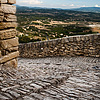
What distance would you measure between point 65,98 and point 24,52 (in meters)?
7.33

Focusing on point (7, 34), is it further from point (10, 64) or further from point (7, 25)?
point (10, 64)

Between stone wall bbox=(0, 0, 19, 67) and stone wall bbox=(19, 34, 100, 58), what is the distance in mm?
3773

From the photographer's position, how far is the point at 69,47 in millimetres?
8164

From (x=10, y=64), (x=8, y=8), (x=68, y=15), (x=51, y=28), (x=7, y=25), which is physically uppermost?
(x=68, y=15)

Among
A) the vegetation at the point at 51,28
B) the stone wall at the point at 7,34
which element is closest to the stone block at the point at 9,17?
the stone wall at the point at 7,34

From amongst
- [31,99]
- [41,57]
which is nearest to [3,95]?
[31,99]

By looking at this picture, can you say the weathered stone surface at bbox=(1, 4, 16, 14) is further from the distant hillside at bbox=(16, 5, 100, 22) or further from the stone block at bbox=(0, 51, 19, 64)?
the distant hillside at bbox=(16, 5, 100, 22)

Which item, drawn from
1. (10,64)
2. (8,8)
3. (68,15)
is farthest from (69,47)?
(68,15)

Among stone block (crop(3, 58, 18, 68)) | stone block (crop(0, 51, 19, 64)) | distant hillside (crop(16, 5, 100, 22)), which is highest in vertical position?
distant hillside (crop(16, 5, 100, 22))

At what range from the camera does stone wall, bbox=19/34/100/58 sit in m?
7.77

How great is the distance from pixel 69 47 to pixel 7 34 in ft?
14.1

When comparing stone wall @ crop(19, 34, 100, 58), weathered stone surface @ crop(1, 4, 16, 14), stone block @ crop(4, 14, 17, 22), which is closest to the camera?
weathered stone surface @ crop(1, 4, 16, 14)

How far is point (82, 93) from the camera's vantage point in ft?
9.18

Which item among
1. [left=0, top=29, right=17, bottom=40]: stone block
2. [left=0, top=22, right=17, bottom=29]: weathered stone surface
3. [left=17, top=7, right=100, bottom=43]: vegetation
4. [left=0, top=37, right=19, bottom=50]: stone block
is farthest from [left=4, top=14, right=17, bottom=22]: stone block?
[left=17, top=7, right=100, bottom=43]: vegetation
